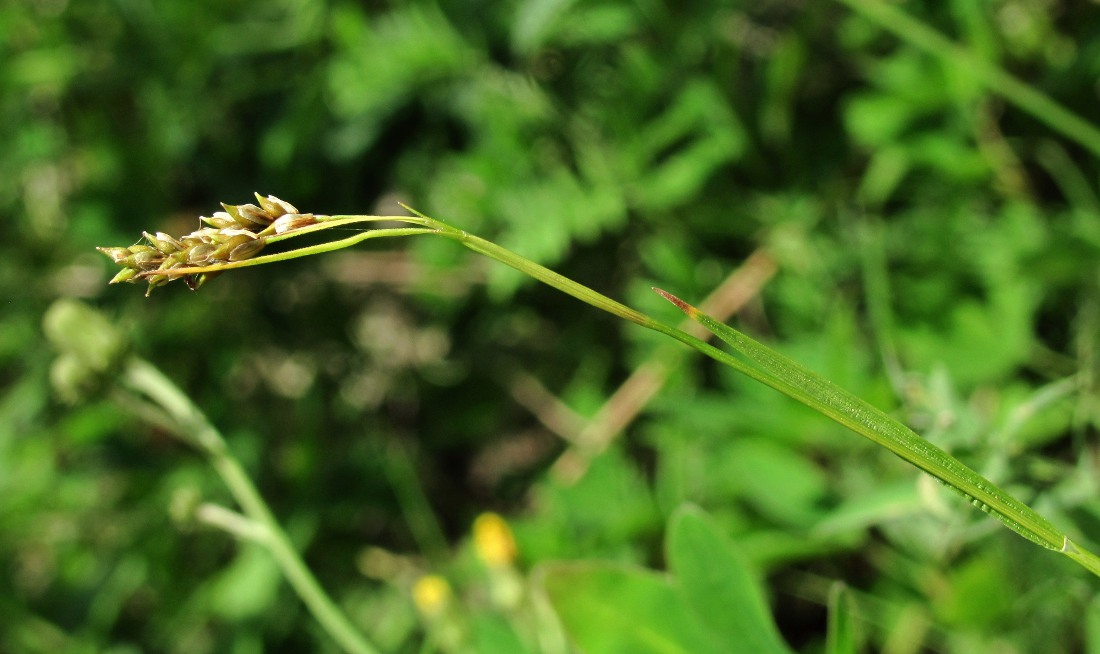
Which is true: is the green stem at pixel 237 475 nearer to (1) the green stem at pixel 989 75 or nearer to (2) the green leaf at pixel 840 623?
(2) the green leaf at pixel 840 623

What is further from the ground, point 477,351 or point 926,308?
point 926,308

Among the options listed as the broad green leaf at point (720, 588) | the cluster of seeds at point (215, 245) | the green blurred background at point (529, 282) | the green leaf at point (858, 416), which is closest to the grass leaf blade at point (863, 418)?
the green leaf at point (858, 416)

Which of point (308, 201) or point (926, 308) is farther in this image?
point (308, 201)

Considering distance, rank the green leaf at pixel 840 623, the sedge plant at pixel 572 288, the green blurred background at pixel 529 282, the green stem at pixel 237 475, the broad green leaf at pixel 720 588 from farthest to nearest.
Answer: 1. the green blurred background at pixel 529 282
2. the green stem at pixel 237 475
3. the broad green leaf at pixel 720 588
4. the green leaf at pixel 840 623
5. the sedge plant at pixel 572 288

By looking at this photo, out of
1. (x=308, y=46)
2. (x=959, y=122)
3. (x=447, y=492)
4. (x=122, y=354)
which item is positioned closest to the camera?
(x=122, y=354)

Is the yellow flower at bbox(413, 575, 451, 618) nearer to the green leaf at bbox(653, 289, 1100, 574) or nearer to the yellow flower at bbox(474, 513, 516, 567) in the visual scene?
the yellow flower at bbox(474, 513, 516, 567)

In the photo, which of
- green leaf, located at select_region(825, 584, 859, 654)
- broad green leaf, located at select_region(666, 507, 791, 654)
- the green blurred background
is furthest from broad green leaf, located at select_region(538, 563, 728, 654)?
the green blurred background

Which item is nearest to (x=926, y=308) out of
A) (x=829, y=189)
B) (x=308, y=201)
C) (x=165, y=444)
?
(x=829, y=189)

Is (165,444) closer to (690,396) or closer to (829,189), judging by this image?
(690,396)
